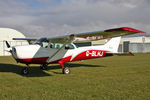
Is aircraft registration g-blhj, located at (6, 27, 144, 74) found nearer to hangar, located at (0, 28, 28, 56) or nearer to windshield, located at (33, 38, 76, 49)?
windshield, located at (33, 38, 76, 49)

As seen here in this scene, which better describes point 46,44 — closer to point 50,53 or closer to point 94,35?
point 50,53

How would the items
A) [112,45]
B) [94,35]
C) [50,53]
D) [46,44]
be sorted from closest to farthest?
[94,35]
[46,44]
[50,53]
[112,45]

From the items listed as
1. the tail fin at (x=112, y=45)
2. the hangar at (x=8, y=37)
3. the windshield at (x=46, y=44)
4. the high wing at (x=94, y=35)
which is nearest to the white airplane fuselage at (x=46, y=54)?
the windshield at (x=46, y=44)

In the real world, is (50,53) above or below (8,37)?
below

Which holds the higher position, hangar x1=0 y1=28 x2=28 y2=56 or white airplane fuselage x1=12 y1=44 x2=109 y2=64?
hangar x1=0 y1=28 x2=28 y2=56

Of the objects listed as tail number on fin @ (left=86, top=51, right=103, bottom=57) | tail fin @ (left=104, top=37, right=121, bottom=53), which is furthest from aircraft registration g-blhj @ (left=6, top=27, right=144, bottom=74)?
tail fin @ (left=104, top=37, right=121, bottom=53)

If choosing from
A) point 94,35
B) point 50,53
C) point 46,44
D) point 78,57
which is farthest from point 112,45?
point 46,44

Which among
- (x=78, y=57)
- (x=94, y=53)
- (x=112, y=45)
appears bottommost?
(x=78, y=57)

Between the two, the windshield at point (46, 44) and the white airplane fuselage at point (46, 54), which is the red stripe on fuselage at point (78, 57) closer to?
the white airplane fuselage at point (46, 54)

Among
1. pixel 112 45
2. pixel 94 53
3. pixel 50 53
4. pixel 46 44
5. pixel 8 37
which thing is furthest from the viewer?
pixel 8 37

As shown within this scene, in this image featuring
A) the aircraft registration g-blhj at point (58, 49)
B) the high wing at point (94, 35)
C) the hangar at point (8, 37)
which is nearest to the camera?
the high wing at point (94, 35)

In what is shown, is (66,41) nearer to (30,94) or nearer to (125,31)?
(125,31)

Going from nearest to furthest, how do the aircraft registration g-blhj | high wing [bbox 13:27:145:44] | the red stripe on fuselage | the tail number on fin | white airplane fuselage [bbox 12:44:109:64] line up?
1. high wing [bbox 13:27:145:44]
2. the aircraft registration g-blhj
3. white airplane fuselage [bbox 12:44:109:64]
4. the red stripe on fuselage
5. the tail number on fin

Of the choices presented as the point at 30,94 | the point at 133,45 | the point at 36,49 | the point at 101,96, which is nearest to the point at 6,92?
the point at 30,94
